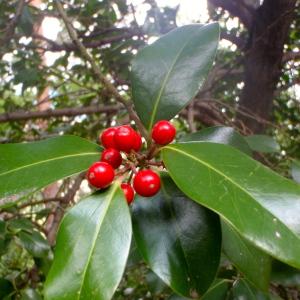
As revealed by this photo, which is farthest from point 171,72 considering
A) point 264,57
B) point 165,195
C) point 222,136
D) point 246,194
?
point 264,57

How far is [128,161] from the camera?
83 centimetres

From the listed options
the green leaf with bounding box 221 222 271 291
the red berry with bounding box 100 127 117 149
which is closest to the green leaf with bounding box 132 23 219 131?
the red berry with bounding box 100 127 117 149

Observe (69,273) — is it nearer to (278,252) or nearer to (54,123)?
(278,252)

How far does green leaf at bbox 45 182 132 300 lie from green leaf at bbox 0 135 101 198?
0.09 metres

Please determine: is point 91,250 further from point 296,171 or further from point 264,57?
point 264,57

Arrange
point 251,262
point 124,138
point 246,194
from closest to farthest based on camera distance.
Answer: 1. point 246,194
2. point 124,138
3. point 251,262

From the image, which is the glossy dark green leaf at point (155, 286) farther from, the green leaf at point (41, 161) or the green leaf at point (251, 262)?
the green leaf at point (41, 161)

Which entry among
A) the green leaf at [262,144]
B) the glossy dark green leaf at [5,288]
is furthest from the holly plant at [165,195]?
the glossy dark green leaf at [5,288]

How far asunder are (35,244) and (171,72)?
0.82 meters

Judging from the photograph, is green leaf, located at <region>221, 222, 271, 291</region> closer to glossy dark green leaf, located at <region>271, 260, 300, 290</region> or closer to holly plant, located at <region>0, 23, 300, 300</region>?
holly plant, located at <region>0, 23, 300, 300</region>

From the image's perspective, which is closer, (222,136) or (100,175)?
(100,175)

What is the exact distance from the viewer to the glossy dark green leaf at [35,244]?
1.42 m

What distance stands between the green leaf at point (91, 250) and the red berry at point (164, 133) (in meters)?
0.14

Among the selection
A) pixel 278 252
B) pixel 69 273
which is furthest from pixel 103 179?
pixel 278 252
